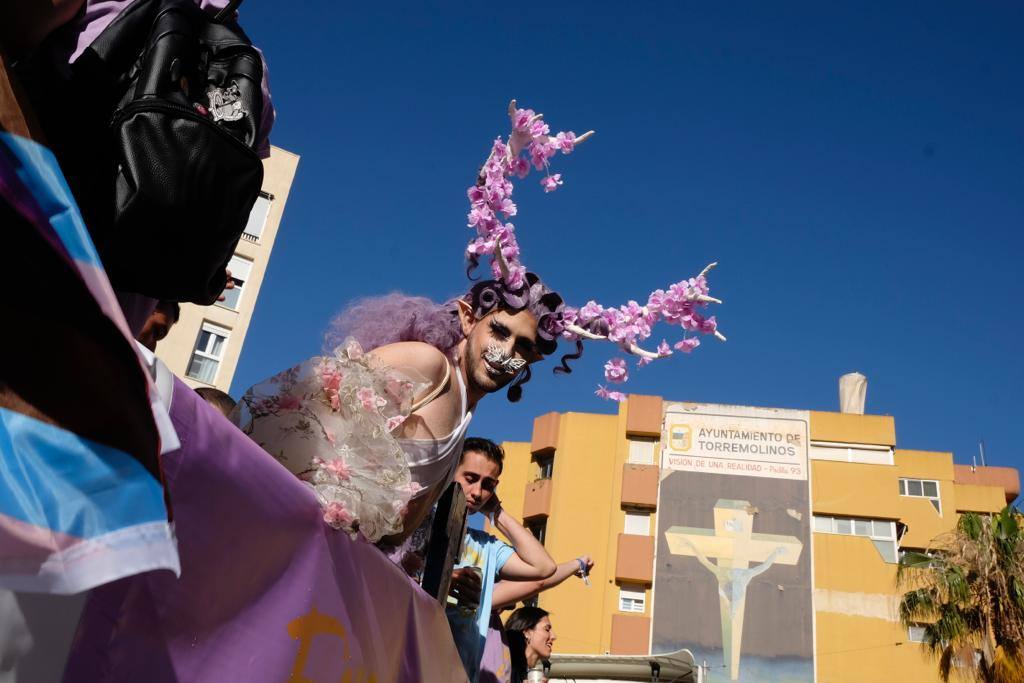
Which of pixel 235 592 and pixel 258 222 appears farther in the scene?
pixel 258 222

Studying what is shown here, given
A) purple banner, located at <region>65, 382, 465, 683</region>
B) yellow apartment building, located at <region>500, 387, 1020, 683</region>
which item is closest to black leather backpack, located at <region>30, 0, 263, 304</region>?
purple banner, located at <region>65, 382, 465, 683</region>

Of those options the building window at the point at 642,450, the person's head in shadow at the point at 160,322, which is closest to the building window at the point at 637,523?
the building window at the point at 642,450

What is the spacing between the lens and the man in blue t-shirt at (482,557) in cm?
362

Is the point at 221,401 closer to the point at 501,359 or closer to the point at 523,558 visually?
the point at 501,359

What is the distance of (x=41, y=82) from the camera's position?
1309 mm

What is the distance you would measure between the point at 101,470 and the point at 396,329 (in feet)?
6.37

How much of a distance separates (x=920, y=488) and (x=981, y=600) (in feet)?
61.8

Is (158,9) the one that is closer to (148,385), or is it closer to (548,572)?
(148,385)

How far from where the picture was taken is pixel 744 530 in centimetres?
3684

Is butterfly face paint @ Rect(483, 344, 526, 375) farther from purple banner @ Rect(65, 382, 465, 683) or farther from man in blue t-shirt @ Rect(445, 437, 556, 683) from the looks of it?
purple banner @ Rect(65, 382, 465, 683)

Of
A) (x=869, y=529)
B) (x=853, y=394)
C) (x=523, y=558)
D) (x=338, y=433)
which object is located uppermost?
(x=853, y=394)

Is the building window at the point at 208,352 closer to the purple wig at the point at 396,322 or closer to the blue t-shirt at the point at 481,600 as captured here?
the blue t-shirt at the point at 481,600

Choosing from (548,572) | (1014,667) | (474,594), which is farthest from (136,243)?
(1014,667)

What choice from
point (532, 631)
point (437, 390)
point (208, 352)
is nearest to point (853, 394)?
point (208, 352)
